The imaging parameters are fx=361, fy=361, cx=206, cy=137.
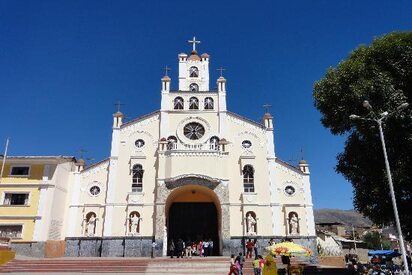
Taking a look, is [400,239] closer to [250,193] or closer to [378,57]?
[378,57]

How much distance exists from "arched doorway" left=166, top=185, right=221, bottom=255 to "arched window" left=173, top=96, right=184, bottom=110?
7581 millimetres

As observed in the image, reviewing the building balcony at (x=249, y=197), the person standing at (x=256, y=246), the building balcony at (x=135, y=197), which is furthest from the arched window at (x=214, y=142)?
the person standing at (x=256, y=246)

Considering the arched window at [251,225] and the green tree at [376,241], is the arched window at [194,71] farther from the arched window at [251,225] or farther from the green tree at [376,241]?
the green tree at [376,241]

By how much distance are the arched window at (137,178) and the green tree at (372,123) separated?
53.0 ft

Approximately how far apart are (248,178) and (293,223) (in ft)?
16.3

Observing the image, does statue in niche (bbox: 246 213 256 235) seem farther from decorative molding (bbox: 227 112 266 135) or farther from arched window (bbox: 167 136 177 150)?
arched window (bbox: 167 136 177 150)

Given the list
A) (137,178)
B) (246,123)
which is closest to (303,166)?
(246,123)

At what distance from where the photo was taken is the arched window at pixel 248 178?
29375 millimetres

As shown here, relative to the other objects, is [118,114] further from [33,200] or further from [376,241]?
[376,241]

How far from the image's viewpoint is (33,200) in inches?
1078

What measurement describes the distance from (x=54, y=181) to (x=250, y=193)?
15359 mm

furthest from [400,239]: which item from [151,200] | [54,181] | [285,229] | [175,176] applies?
[54,181]

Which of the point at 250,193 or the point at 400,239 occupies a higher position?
the point at 250,193

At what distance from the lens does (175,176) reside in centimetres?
2783
